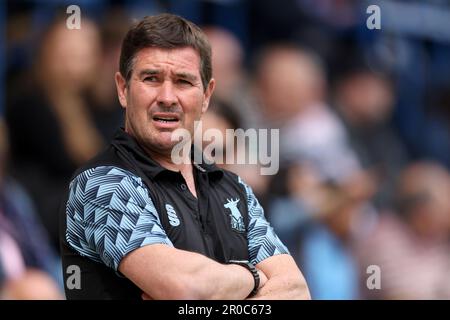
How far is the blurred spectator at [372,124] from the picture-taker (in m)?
8.45

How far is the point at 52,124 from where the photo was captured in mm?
6016

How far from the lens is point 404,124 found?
9.98 m

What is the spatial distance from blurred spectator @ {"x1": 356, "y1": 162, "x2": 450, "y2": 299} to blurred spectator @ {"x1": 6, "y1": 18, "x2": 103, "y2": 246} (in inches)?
98.8

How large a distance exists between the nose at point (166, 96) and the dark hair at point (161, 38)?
4.7 inches

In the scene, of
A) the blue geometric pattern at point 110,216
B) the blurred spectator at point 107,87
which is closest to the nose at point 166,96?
the blue geometric pattern at point 110,216

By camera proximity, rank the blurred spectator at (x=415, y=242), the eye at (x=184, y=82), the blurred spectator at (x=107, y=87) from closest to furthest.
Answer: the eye at (x=184, y=82), the blurred spectator at (x=107, y=87), the blurred spectator at (x=415, y=242)

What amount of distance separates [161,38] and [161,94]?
0.18 meters

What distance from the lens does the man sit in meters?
3.17
